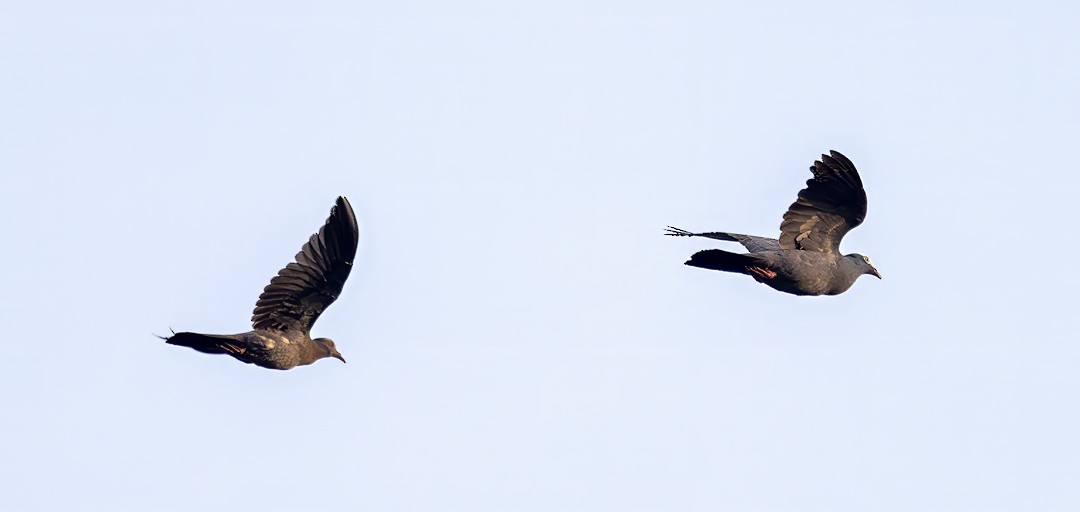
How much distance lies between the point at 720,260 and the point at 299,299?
4055 millimetres

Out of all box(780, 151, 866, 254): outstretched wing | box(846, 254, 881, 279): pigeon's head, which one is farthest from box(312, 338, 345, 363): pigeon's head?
box(846, 254, 881, 279): pigeon's head

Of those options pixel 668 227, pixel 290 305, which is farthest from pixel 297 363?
pixel 668 227

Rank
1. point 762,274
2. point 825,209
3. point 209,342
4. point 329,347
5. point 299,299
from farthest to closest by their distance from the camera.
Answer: point 329,347 < point 825,209 < point 299,299 < point 762,274 < point 209,342

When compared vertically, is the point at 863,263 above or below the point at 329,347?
above

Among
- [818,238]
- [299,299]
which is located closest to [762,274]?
[818,238]

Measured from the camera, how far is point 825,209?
587 inches

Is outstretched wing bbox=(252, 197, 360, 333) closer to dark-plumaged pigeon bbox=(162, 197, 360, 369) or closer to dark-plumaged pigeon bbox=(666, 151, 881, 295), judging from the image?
dark-plumaged pigeon bbox=(162, 197, 360, 369)

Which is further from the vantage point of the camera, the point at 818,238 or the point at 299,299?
the point at 818,238

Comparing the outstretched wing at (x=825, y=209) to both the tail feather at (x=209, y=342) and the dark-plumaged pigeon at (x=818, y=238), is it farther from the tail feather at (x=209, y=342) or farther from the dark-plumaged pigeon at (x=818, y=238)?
the tail feather at (x=209, y=342)

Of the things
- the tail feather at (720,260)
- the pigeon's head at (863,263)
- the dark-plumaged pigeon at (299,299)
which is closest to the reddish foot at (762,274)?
the tail feather at (720,260)

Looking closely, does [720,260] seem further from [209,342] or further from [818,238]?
[209,342]

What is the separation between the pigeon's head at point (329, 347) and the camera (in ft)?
50.1

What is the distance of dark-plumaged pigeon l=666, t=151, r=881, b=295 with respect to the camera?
1458 cm

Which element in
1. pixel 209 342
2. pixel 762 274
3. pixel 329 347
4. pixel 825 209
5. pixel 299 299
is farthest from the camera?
pixel 329 347
